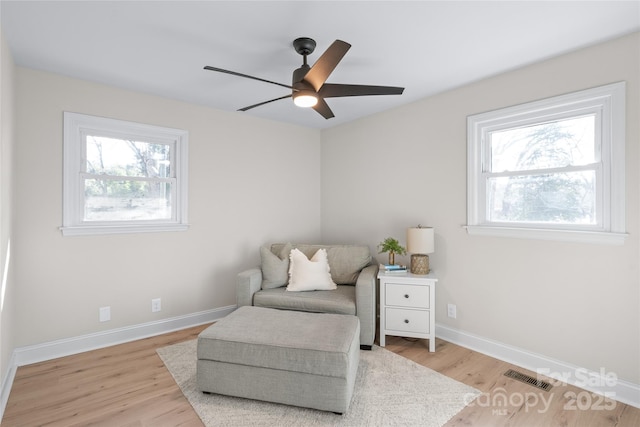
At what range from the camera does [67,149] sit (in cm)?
279

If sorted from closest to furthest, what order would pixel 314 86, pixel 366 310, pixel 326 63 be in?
1. pixel 326 63
2. pixel 314 86
3. pixel 366 310

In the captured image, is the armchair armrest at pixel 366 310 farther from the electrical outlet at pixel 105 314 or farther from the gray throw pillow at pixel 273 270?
the electrical outlet at pixel 105 314

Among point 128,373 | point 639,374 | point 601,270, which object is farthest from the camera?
point 128,373

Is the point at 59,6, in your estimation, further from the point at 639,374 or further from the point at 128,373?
the point at 639,374

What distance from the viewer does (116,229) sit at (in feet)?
9.98

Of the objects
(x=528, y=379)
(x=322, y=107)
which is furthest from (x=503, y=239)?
(x=322, y=107)

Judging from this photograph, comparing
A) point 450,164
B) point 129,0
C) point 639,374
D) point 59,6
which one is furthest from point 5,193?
point 639,374

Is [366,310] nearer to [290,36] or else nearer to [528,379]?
→ [528,379]

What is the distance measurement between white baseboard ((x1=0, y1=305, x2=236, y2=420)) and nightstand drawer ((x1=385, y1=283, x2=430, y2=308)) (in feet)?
6.54

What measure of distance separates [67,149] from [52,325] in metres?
1.52

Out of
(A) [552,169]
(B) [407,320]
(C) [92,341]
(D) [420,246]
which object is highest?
(A) [552,169]

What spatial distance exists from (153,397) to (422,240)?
246 centimetres

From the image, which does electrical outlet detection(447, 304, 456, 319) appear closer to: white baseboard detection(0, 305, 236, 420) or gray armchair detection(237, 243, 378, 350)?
gray armchair detection(237, 243, 378, 350)

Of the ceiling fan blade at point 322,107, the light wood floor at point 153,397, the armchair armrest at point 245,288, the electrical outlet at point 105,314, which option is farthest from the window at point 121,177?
the ceiling fan blade at point 322,107
